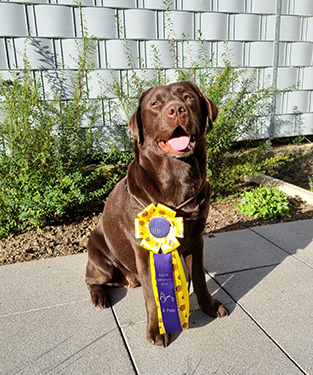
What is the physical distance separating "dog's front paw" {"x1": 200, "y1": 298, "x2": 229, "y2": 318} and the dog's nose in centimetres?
126

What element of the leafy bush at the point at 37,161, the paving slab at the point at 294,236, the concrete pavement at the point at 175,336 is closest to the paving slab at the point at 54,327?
the concrete pavement at the point at 175,336

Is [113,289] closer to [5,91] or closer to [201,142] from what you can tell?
[201,142]

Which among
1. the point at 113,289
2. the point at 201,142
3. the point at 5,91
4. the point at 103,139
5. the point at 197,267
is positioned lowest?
the point at 113,289

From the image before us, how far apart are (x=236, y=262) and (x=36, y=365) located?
1.75 m

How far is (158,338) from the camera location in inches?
79.7

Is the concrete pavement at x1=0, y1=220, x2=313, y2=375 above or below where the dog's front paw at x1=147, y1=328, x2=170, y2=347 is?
below

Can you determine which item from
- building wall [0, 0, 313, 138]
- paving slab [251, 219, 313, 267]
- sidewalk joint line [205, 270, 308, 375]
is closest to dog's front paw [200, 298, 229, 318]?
sidewalk joint line [205, 270, 308, 375]

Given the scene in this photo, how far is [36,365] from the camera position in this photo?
187 centimetres

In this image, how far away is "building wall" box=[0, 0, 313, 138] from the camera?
163 inches

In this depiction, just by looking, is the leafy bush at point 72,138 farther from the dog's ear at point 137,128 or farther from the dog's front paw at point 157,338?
the dog's front paw at point 157,338

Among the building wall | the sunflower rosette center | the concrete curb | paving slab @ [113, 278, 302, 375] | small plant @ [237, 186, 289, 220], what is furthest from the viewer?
the concrete curb

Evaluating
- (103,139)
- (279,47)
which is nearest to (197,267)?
(103,139)

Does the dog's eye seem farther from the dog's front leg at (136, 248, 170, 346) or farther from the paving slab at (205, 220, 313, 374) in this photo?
the paving slab at (205, 220, 313, 374)

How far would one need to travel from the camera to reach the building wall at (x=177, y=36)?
4145 millimetres
